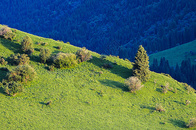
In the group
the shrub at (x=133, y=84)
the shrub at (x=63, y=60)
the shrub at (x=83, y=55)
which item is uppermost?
the shrub at (x=83, y=55)

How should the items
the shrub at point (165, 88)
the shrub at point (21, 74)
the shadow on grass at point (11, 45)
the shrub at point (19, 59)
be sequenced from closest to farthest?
the shrub at point (21, 74) < the shrub at point (19, 59) < the shrub at point (165, 88) < the shadow on grass at point (11, 45)

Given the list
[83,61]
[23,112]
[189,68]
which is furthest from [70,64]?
[189,68]

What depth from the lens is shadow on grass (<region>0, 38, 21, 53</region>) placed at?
61269mm

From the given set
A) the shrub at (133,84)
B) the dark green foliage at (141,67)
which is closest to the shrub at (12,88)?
the shrub at (133,84)

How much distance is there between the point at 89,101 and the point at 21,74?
1350cm

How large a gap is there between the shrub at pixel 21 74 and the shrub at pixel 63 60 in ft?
24.7

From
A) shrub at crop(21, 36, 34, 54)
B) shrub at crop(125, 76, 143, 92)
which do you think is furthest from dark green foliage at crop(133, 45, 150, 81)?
shrub at crop(21, 36, 34, 54)

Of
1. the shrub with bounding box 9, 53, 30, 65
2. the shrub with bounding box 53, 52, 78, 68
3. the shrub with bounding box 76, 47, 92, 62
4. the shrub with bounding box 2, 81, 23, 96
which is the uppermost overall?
the shrub with bounding box 76, 47, 92, 62

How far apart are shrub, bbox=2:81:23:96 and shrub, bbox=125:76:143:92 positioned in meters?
20.9

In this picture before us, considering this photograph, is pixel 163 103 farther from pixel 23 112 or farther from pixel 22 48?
pixel 22 48

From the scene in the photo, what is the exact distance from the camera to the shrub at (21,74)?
49.6m

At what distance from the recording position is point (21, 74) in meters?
50.5

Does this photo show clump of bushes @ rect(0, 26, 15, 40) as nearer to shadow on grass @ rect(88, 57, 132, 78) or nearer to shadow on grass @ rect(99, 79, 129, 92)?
shadow on grass @ rect(88, 57, 132, 78)

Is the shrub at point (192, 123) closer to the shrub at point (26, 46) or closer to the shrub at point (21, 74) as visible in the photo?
the shrub at point (21, 74)
